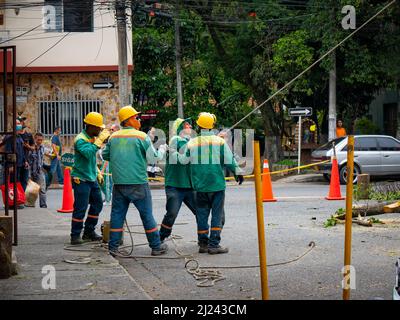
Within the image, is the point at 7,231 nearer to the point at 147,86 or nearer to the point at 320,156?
the point at 320,156

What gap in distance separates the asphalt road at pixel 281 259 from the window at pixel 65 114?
13.3 m

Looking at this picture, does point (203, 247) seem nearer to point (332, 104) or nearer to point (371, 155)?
point (371, 155)

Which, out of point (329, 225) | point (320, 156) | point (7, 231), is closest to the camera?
point (7, 231)

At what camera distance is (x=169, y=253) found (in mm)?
10461

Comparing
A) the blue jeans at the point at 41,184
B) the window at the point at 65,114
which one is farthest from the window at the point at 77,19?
the blue jeans at the point at 41,184

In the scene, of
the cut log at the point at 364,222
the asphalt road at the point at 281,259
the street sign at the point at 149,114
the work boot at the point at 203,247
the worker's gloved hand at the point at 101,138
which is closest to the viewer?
the asphalt road at the point at 281,259

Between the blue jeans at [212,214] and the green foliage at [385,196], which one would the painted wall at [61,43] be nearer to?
the green foliage at [385,196]

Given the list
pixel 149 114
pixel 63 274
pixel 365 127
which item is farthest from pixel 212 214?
pixel 365 127

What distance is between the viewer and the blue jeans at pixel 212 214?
10.3 m

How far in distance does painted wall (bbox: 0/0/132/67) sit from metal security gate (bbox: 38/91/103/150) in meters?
1.24

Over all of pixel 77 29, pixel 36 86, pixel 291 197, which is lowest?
pixel 291 197

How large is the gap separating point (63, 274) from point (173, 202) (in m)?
2.59
